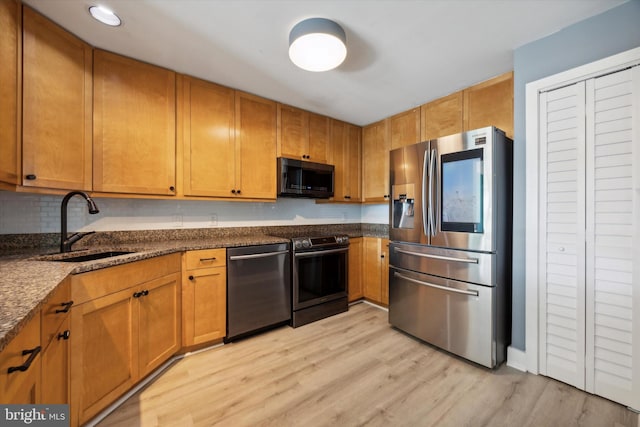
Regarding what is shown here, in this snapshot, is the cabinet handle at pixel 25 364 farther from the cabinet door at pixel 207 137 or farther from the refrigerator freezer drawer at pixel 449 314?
the refrigerator freezer drawer at pixel 449 314

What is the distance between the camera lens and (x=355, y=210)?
12.6 feet

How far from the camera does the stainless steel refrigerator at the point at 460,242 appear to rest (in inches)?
73.7

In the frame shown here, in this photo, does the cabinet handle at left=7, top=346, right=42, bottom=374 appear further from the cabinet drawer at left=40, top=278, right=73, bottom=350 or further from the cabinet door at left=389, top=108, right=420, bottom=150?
the cabinet door at left=389, top=108, right=420, bottom=150

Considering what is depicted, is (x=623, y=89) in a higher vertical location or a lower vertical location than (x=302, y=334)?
higher

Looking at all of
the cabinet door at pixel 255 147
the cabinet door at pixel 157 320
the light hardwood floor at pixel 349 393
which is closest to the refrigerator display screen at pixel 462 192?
the light hardwood floor at pixel 349 393

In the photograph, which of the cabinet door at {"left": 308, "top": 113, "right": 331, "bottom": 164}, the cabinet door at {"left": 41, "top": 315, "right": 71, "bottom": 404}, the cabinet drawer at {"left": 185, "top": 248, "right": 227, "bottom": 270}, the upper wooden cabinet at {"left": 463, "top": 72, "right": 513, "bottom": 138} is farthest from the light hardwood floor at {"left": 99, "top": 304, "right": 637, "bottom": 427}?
the cabinet door at {"left": 308, "top": 113, "right": 331, "bottom": 164}

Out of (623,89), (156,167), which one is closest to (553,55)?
(623,89)

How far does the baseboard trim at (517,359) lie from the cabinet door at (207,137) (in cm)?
270

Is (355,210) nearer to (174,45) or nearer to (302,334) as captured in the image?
(302,334)

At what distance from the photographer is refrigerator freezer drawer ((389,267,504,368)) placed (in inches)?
74.1

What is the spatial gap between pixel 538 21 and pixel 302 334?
2962 mm

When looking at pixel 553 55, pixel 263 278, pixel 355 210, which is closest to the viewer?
pixel 553 55

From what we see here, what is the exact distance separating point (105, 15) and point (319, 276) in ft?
8.58

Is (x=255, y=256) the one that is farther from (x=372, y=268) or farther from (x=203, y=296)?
(x=372, y=268)
